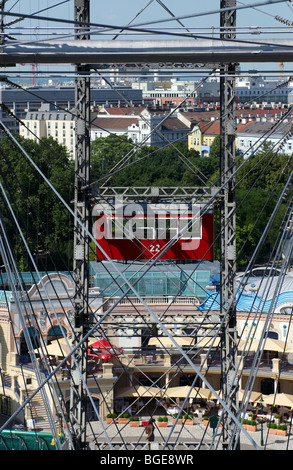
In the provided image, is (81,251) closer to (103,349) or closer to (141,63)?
(141,63)

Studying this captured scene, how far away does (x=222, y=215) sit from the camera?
1427 centimetres

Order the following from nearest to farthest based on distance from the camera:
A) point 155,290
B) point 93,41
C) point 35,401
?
1. point 93,41
2. point 35,401
3. point 155,290

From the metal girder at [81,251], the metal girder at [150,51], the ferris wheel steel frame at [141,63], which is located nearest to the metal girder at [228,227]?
the ferris wheel steel frame at [141,63]

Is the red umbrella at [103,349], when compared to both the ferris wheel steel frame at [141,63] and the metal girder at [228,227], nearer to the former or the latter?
the ferris wheel steel frame at [141,63]

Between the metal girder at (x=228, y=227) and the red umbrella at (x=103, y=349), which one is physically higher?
the metal girder at (x=228, y=227)

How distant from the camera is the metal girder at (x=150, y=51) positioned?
40.9 ft

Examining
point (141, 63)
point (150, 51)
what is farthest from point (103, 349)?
point (150, 51)

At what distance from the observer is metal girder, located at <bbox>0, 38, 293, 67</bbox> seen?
40.9ft

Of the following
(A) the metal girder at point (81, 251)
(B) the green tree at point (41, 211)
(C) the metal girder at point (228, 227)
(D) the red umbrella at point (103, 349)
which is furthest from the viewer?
(B) the green tree at point (41, 211)

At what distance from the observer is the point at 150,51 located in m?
12.7

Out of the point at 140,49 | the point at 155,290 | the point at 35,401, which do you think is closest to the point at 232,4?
the point at 140,49
